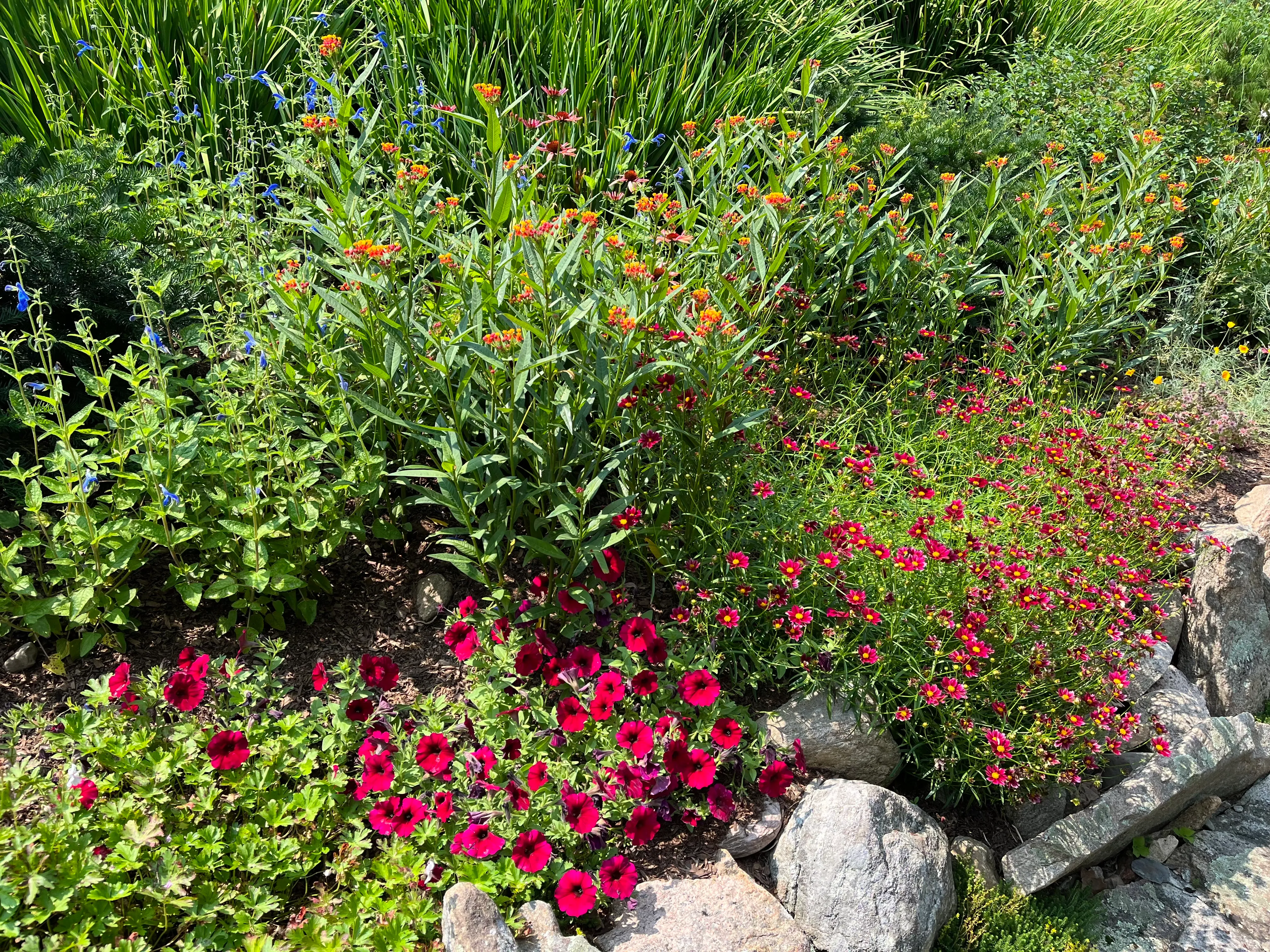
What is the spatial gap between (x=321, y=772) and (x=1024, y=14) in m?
6.97

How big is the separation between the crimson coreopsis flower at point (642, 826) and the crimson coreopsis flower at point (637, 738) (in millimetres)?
134

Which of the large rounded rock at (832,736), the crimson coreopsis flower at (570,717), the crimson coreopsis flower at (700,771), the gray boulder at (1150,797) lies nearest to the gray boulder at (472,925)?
the crimson coreopsis flower at (570,717)

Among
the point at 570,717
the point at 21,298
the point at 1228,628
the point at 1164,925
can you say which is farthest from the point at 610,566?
the point at 1228,628

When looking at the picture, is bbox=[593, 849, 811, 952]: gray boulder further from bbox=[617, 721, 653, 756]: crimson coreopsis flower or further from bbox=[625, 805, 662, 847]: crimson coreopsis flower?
bbox=[617, 721, 653, 756]: crimson coreopsis flower

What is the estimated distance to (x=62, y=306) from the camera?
296cm

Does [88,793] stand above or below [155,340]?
below

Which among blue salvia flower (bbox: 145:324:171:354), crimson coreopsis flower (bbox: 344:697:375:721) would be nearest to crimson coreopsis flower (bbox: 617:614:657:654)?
crimson coreopsis flower (bbox: 344:697:375:721)

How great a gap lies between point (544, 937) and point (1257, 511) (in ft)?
11.1

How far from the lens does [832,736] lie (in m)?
2.59

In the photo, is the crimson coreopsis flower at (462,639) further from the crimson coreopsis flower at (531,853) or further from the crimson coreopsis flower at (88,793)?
the crimson coreopsis flower at (88,793)

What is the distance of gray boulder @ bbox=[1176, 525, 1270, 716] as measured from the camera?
333cm

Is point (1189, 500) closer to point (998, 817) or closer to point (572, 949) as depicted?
point (998, 817)

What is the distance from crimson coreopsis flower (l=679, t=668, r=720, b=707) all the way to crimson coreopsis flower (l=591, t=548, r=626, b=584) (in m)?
0.34

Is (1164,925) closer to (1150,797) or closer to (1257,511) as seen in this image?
(1150,797)
